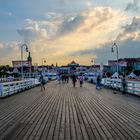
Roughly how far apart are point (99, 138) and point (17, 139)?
77.9 inches

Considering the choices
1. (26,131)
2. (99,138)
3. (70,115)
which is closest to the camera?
(99,138)

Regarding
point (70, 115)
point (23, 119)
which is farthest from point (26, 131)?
point (70, 115)

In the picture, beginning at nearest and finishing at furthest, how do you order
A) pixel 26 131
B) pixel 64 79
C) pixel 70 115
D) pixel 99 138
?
pixel 99 138 < pixel 26 131 < pixel 70 115 < pixel 64 79

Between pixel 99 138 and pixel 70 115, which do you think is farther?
pixel 70 115

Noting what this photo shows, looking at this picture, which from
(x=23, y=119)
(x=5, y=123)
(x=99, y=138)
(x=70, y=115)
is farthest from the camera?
(x=70, y=115)

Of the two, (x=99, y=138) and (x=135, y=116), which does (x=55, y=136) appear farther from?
(x=135, y=116)

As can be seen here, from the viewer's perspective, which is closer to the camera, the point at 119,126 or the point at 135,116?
the point at 119,126

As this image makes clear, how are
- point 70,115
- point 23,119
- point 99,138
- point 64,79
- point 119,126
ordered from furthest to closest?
point 64,79 < point 70,115 < point 23,119 < point 119,126 < point 99,138

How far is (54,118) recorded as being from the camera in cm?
A: 1116

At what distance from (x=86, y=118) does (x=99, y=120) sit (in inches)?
25.9

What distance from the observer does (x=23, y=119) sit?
11.1 m

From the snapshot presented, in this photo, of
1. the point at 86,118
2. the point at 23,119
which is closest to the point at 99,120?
the point at 86,118

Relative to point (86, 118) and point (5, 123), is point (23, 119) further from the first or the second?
point (86, 118)

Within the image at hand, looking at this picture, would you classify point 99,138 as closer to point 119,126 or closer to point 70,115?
point 119,126
